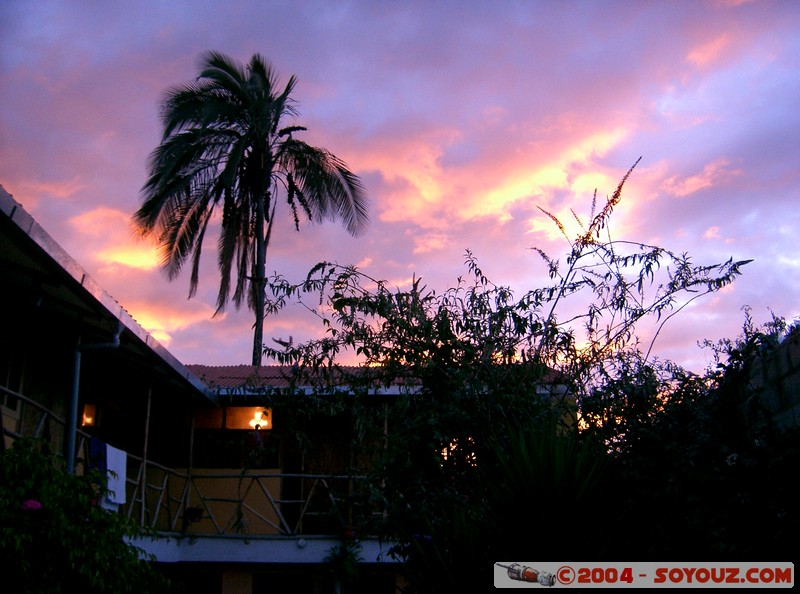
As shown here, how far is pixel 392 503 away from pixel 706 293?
339cm

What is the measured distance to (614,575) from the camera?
4.50 meters

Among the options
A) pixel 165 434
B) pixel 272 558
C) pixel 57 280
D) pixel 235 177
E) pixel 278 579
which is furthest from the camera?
pixel 235 177

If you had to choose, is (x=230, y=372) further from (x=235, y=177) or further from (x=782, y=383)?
(x=782, y=383)

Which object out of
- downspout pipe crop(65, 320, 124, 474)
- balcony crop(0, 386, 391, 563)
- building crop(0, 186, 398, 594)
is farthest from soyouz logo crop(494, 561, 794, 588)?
balcony crop(0, 386, 391, 563)

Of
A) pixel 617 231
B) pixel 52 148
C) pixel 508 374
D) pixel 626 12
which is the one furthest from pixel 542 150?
pixel 52 148

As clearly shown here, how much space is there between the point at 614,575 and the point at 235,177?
54.4 ft

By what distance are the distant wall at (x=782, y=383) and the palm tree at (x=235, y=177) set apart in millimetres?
14364

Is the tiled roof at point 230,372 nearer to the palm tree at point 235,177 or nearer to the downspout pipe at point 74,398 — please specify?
the palm tree at point 235,177

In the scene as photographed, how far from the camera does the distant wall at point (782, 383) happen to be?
212 inches

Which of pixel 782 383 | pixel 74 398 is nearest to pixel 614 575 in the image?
pixel 782 383

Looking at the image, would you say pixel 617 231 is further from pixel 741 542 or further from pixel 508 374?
pixel 741 542

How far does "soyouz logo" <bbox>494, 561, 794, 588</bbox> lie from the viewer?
4.35 meters

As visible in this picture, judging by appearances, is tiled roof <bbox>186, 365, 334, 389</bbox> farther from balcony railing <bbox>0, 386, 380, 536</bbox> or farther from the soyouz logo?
the soyouz logo

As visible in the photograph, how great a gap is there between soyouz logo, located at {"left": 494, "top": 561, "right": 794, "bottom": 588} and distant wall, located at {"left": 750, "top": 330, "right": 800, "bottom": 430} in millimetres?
1338
